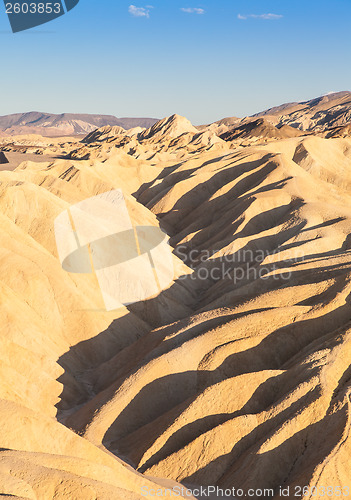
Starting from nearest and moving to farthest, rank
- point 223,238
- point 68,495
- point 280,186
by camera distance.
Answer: point 68,495, point 223,238, point 280,186

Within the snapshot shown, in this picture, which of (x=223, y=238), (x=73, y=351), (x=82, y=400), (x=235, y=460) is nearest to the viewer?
(x=235, y=460)

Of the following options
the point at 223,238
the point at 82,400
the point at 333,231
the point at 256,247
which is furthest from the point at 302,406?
the point at 223,238

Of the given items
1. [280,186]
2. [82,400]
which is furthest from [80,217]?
[280,186]

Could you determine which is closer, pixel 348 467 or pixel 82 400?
pixel 348 467

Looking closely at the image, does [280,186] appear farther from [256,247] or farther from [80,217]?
[80,217]

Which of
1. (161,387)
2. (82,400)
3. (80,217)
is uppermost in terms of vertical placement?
(80,217)

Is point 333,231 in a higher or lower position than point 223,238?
Answer: higher
